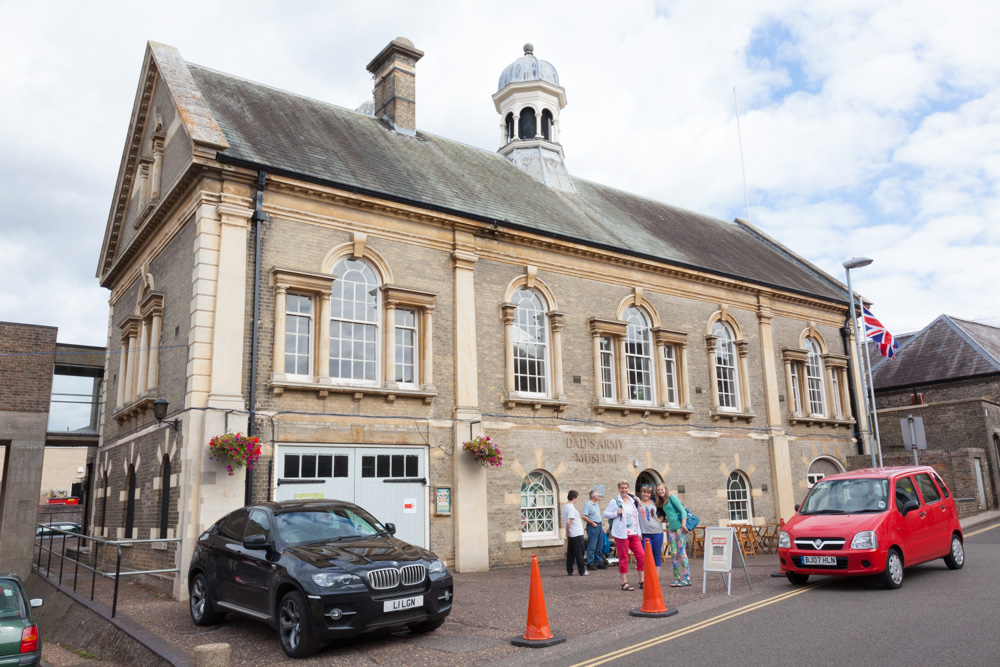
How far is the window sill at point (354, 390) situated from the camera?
1429 centimetres

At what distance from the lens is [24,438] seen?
2328cm

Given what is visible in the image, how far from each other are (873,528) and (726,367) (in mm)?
11725

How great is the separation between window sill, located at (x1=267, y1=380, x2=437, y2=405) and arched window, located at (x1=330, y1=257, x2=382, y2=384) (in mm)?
341

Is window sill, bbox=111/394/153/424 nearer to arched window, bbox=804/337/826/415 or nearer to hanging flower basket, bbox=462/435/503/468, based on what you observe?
hanging flower basket, bbox=462/435/503/468

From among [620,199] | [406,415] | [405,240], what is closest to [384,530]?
[406,415]

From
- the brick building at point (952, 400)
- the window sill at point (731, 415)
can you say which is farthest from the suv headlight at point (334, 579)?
the brick building at point (952, 400)

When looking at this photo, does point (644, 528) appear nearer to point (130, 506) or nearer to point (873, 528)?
point (873, 528)

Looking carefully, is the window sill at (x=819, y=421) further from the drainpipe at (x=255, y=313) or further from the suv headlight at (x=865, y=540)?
the drainpipe at (x=255, y=313)

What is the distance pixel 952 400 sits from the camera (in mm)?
27766

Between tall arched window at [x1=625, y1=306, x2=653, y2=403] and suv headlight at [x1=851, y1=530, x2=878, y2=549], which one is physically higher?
tall arched window at [x1=625, y1=306, x2=653, y2=403]

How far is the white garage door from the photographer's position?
14305 millimetres

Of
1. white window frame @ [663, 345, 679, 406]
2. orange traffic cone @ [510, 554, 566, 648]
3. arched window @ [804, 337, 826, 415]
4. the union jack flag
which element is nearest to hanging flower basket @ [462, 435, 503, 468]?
white window frame @ [663, 345, 679, 406]

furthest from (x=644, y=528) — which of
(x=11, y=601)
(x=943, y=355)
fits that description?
(x=943, y=355)

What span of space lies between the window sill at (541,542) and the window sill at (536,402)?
9.76ft
